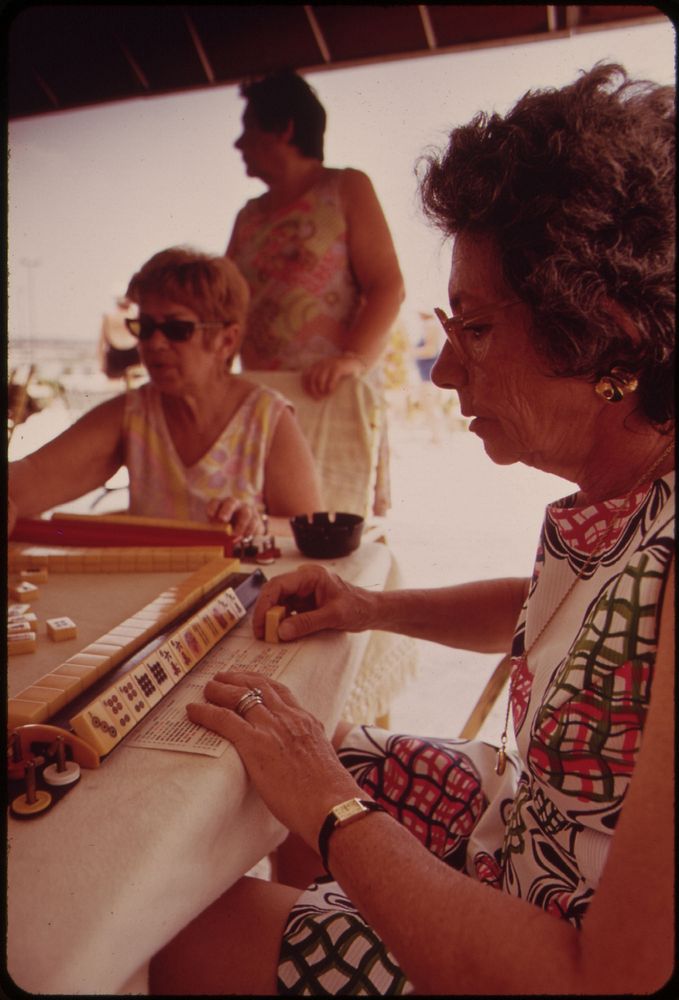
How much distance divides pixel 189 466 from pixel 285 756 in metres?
1.39

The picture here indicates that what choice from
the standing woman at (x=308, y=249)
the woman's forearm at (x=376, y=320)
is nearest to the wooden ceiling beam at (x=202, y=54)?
the standing woman at (x=308, y=249)

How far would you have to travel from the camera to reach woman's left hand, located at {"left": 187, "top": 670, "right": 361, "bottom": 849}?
0.80 meters

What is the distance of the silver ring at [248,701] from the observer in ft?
2.85

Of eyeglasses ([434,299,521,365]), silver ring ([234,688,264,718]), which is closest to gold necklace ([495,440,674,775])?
eyeglasses ([434,299,521,365])

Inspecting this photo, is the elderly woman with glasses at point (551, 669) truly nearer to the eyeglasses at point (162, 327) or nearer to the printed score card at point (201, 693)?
the printed score card at point (201, 693)

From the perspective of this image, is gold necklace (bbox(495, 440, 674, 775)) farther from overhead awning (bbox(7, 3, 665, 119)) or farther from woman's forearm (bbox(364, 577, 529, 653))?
overhead awning (bbox(7, 3, 665, 119))

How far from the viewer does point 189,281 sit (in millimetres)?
2061

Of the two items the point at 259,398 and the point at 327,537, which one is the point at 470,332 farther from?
the point at 259,398

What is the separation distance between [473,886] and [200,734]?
0.34 metres

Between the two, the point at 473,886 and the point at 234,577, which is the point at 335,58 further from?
the point at 473,886

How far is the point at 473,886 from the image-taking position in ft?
2.28

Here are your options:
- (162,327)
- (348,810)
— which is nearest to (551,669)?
(348,810)

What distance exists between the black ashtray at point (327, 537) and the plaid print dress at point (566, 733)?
1.72 ft

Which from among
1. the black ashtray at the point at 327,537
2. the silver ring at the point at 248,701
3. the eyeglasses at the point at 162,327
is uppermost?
the eyeglasses at the point at 162,327
